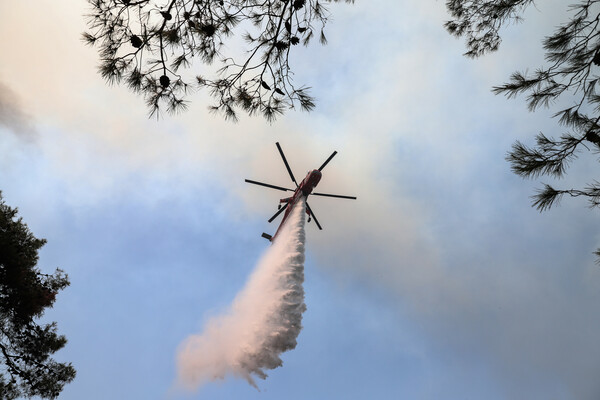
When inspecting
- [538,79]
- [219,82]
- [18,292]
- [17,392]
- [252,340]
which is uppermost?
[252,340]

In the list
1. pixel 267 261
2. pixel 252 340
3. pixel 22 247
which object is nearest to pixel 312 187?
pixel 267 261

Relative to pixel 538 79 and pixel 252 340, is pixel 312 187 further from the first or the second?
pixel 538 79

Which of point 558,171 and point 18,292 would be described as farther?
point 18,292

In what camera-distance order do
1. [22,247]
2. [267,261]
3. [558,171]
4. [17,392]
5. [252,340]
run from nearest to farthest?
[558,171], [17,392], [22,247], [252,340], [267,261]

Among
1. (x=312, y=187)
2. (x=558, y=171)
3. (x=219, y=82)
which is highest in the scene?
(x=312, y=187)

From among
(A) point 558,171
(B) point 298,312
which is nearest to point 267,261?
(B) point 298,312

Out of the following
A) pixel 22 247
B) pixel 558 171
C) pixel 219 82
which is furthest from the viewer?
pixel 22 247

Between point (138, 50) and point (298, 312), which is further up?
point (298, 312)

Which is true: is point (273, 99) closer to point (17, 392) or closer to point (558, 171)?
point (558, 171)

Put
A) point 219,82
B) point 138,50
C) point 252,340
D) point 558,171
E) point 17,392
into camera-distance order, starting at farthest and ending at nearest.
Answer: point 252,340, point 17,392, point 219,82, point 138,50, point 558,171
